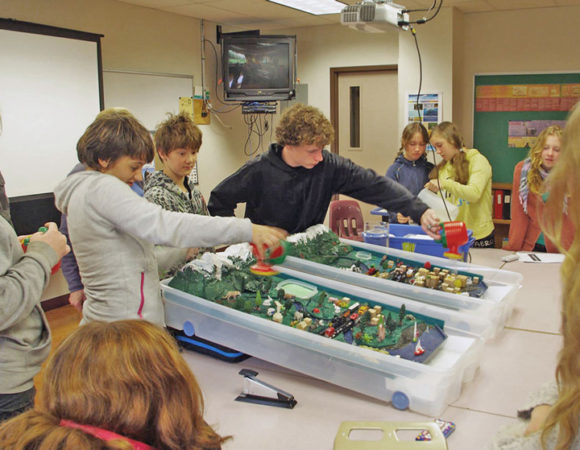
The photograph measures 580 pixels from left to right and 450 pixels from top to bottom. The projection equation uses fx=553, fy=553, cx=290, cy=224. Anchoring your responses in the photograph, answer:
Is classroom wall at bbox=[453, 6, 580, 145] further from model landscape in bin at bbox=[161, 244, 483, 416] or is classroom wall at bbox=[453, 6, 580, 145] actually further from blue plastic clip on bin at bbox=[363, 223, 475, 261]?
model landscape in bin at bbox=[161, 244, 483, 416]

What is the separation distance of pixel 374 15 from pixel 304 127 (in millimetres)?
584

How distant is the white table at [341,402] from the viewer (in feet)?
4.55

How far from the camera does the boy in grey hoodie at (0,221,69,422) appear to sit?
4.20 feet

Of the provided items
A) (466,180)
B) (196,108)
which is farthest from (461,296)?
(196,108)

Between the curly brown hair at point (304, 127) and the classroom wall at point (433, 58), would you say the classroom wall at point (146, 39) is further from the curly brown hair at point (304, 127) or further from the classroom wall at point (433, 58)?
the curly brown hair at point (304, 127)

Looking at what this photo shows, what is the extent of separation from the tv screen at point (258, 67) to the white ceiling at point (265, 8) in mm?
268

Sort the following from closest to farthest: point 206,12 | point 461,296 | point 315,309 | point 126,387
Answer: point 126,387 → point 315,309 → point 461,296 → point 206,12

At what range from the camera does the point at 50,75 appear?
14.5ft

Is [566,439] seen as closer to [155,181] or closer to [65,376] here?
[65,376]

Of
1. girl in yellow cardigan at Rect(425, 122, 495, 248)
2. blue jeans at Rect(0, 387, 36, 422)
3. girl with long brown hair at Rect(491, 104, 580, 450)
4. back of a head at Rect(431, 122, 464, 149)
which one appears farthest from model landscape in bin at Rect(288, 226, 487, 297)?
back of a head at Rect(431, 122, 464, 149)

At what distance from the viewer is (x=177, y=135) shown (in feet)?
7.38

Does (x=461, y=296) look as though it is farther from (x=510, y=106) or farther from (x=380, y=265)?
(x=510, y=106)

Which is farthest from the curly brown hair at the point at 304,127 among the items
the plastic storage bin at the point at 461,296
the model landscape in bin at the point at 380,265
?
the plastic storage bin at the point at 461,296

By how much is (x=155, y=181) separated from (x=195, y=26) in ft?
14.3
